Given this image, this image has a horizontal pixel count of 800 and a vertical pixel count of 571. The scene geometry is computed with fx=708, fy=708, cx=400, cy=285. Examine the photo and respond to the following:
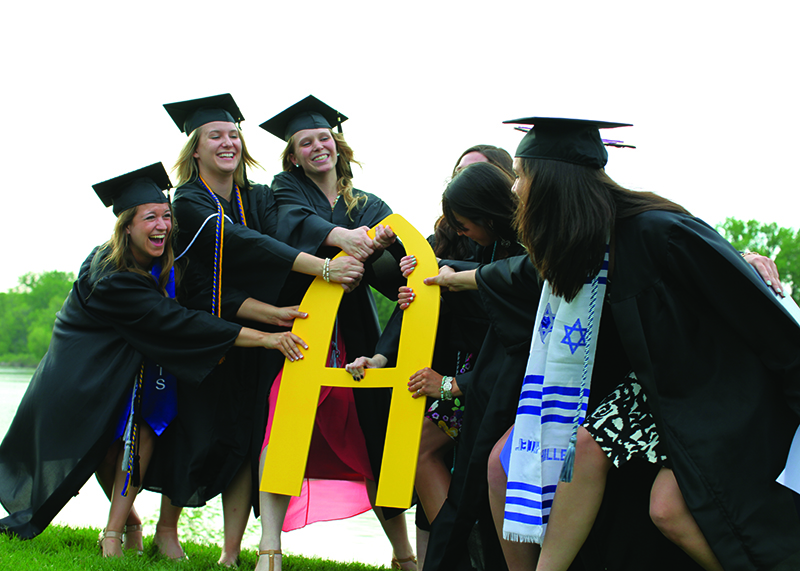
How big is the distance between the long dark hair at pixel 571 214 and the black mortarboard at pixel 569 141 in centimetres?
3

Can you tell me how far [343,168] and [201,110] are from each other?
94cm

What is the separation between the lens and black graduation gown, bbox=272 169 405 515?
399cm

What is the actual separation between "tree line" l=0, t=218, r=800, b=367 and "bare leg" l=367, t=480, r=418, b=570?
116ft

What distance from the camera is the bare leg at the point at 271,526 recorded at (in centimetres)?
351

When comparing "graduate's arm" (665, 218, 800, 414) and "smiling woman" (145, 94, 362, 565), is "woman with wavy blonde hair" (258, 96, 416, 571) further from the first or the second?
"graduate's arm" (665, 218, 800, 414)

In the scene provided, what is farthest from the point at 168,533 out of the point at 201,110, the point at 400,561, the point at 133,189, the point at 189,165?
the point at 201,110

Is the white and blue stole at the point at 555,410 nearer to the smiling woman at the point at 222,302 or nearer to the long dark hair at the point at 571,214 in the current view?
the long dark hair at the point at 571,214

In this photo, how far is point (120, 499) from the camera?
13.4 feet

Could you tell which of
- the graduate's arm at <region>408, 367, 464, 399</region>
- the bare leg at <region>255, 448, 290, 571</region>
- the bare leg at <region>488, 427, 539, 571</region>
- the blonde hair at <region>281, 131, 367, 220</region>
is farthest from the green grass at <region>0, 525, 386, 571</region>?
the blonde hair at <region>281, 131, 367, 220</region>

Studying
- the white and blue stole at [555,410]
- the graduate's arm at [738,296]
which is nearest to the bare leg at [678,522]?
the white and blue stole at [555,410]

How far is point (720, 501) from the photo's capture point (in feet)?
7.45

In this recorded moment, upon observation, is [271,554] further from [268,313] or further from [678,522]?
[678,522]

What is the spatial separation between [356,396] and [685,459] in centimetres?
205

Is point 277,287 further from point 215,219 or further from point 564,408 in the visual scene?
point 564,408
